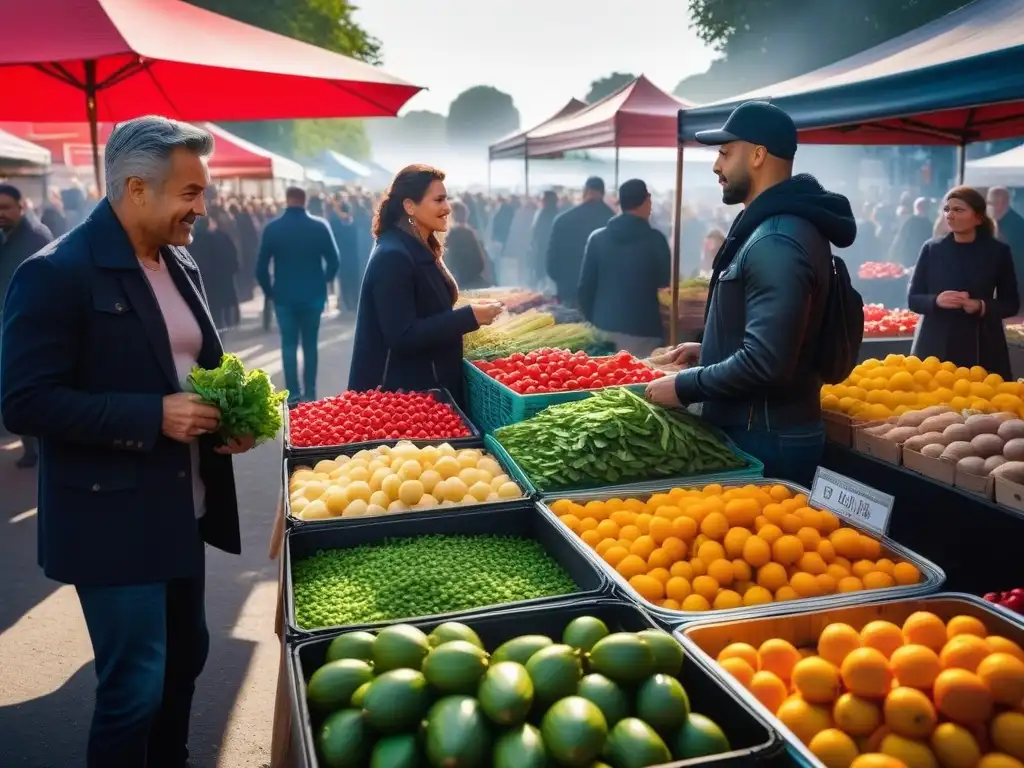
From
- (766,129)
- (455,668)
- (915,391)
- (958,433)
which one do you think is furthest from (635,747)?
(915,391)

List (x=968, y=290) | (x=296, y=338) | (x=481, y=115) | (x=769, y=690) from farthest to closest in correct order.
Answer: (x=481, y=115)
(x=296, y=338)
(x=968, y=290)
(x=769, y=690)

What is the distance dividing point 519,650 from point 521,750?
29 cm

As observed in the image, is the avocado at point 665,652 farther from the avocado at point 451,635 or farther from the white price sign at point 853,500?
the white price sign at point 853,500

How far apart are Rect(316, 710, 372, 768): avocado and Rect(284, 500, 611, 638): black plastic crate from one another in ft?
2.70

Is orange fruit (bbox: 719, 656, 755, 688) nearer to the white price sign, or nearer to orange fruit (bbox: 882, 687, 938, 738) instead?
orange fruit (bbox: 882, 687, 938, 738)

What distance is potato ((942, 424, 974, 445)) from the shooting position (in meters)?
3.69

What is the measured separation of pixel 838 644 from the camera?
75.8 inches

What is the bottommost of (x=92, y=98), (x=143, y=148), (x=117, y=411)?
(x=117, y=411)

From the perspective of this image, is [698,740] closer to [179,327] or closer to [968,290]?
[179,327]

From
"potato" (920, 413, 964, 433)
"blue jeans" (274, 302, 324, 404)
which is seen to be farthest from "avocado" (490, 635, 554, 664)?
"blue jeans" (274, 302, 324, 404)

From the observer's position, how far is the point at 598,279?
749 cm

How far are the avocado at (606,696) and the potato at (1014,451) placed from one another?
2.42 m

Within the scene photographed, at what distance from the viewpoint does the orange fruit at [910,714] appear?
171cm

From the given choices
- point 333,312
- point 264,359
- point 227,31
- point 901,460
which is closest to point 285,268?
point 264,359
